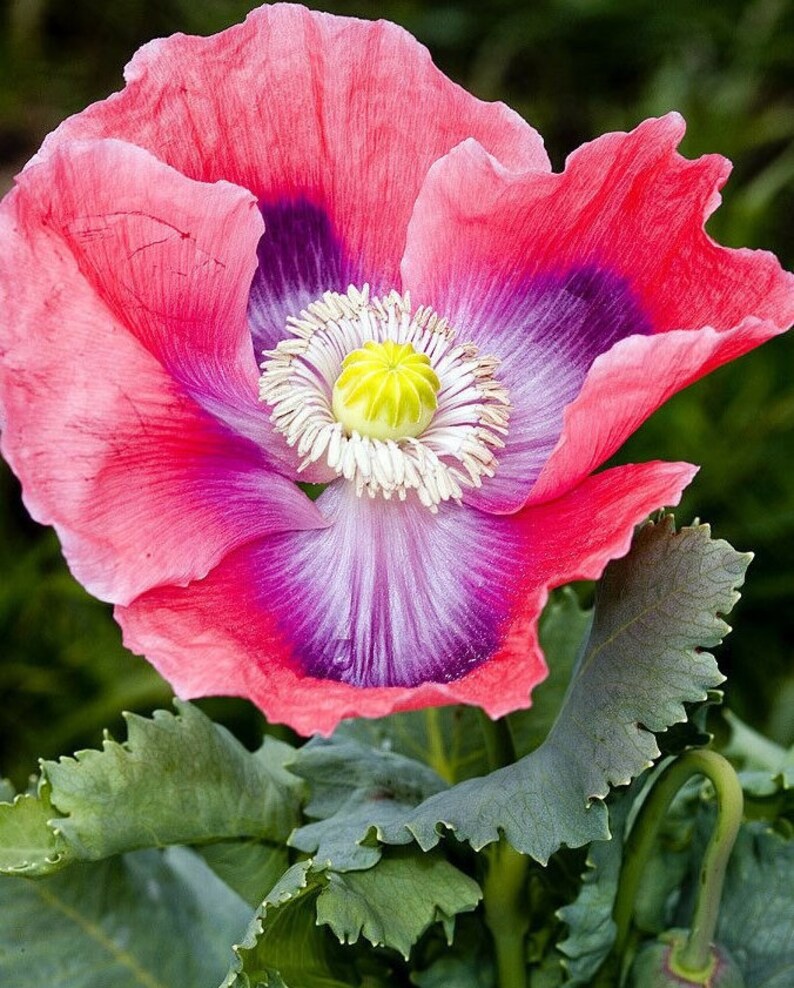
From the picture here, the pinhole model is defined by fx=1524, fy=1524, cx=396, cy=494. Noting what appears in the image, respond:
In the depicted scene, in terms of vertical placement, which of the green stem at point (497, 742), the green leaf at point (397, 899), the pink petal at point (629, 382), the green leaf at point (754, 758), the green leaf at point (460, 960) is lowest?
the green leaf at point (460, 960)

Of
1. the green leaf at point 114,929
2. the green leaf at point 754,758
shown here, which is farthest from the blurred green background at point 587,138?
the green leaf at point 114,929

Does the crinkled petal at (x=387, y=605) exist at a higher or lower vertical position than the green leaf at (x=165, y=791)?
higher

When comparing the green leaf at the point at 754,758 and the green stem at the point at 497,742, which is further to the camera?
the green leaf at the point at 754,758

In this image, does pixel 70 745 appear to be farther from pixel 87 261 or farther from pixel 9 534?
pixel 87 261

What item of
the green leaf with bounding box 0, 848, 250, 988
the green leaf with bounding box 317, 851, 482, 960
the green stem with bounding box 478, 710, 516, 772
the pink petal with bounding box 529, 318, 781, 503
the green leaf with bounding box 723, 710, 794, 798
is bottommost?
the green leaf with bounding box 0, 848, 250, 988

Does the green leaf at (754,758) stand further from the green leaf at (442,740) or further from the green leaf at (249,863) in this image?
the green leaf at (249,863)

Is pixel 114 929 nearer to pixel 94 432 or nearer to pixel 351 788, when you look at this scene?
pixel 351 788

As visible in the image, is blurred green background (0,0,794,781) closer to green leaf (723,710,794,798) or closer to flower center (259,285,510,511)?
green leaf (723,710,794,798)

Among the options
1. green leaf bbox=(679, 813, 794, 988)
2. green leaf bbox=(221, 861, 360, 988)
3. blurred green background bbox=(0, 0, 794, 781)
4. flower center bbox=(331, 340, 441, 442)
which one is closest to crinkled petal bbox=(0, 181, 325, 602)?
flower center bbox=(331, 340, 441, 442)
